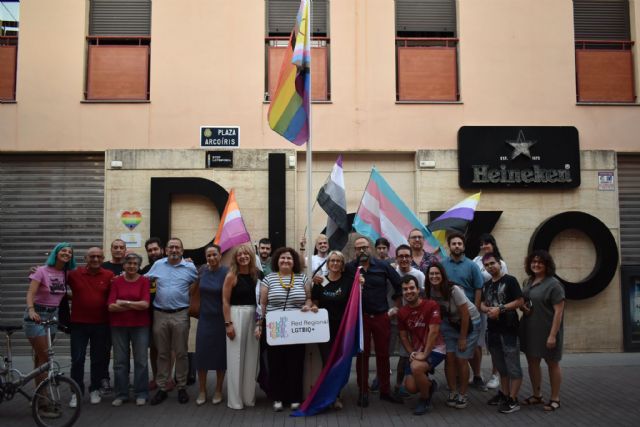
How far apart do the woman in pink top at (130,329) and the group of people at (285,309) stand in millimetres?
12

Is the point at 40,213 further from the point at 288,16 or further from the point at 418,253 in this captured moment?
the point at 418,253

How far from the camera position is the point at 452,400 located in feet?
22.2

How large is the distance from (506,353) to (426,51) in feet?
20.9

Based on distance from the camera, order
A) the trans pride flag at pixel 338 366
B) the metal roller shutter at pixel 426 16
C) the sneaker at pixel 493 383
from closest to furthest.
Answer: the trans pride flag at pixel 338 366
the sneaker at pixel 493 383
the metal roller shutter at pixel 426 16

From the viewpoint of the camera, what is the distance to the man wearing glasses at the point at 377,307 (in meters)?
6.82

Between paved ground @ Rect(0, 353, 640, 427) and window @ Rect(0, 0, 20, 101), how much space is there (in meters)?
6.34

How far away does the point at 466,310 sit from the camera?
6535mm

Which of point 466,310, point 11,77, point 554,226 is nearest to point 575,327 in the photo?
point 554,226

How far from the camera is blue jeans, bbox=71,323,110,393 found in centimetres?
695

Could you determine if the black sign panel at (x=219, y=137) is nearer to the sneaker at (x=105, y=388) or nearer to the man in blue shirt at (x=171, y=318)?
the man in blue shirt at (x=171, y=318)

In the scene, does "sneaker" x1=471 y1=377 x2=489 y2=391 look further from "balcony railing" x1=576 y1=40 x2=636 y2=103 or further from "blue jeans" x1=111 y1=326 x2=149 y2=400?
"balcony railing" x1=576 y1=40 x2=636 y2=103

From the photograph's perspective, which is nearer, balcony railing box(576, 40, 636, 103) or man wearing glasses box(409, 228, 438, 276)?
man wearing glasses box(409, 228, 438, 276)

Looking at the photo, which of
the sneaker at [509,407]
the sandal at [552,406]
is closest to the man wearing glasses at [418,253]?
the sneaker at [509,407]

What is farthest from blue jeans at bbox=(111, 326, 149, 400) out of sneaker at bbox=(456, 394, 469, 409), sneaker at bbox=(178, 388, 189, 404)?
sneaker at bbox=(456, 394, 469, 409)
